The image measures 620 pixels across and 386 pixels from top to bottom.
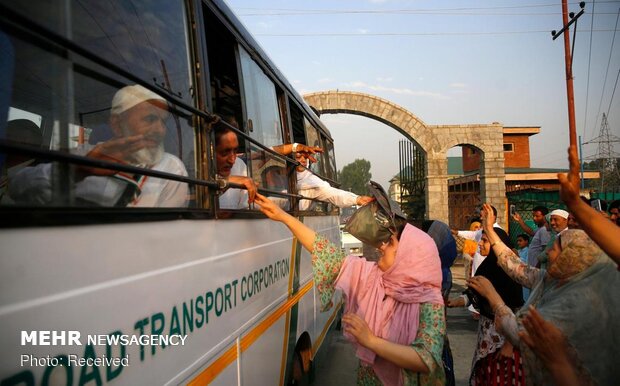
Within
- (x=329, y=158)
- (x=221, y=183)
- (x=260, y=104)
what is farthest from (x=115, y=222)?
(x=329, y=158)

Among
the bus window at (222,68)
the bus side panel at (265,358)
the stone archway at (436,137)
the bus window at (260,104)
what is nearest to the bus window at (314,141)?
the bus window at (260,104)

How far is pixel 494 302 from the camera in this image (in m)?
2.52

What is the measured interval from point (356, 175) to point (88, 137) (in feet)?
316

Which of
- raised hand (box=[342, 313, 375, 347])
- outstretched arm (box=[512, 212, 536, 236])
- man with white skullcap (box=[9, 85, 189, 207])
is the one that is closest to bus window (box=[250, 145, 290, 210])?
man with white skullcap (box=[9, 85, 189, 207])

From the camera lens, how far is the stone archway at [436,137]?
15695 millimetres

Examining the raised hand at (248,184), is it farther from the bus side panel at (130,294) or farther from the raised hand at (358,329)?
the raised hand at (358,329)

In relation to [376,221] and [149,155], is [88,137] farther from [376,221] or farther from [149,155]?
[376,221]

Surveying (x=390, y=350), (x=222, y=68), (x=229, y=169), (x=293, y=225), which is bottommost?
(x=390, y=350)

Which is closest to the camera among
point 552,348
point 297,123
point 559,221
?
point 552,348

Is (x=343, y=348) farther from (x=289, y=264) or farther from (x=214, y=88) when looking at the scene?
(x=214, y=88)

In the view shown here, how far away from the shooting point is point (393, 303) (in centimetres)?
211

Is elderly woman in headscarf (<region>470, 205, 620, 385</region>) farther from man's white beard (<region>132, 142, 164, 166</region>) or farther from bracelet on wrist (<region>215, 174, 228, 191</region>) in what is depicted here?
man's white beard (<region>132, 142, 164, 166</region>)

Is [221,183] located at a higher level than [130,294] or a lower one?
higher

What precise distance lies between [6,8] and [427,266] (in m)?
1.82
